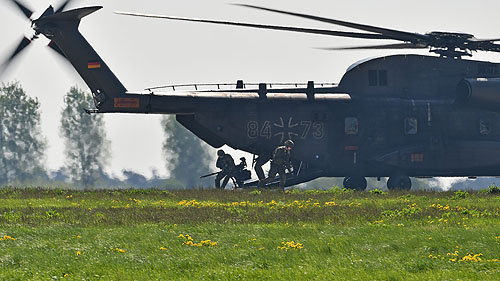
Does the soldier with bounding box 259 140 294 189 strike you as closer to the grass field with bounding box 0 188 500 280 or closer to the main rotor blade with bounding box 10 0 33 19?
the grass field with bounding box 0 188 500 280

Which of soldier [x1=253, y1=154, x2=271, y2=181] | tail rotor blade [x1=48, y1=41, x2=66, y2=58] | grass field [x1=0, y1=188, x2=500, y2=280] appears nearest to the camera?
grass field [x1=0, y1=188, x2=500, y2=280]

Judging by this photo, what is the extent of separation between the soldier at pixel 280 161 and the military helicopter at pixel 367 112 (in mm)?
1640

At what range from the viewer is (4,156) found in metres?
93.7

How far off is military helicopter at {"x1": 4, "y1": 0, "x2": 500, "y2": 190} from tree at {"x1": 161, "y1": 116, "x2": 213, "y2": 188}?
48.1 metres

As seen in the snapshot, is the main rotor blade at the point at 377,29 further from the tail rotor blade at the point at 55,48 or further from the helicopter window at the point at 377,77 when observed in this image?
the tail rotor blade at the point at 55,48

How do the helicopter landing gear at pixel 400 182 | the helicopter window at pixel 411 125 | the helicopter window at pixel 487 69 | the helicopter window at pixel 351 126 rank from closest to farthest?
the helicopter window at pixel 351 126
the helicopter window at pixel 411 125
the helicopter landing gear at pixel 400 182
the helicopter window at pixel 487 69

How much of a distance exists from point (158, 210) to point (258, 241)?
8.24 meters

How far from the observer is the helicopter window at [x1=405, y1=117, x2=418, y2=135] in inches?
1730

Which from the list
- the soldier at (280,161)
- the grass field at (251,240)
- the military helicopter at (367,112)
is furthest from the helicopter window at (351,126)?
the grass field at (251,240)

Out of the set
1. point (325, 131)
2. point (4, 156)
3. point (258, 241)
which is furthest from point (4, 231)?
point (4, 156)

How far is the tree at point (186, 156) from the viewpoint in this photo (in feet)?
306

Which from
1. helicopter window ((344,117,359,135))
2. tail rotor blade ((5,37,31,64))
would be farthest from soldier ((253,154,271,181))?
tail rotor blade ((5,37,31,64))

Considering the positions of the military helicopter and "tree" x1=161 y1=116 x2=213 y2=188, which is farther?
"tree" x1=161 y1=116 x2=213 y2=188

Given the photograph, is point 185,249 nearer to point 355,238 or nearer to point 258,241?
point 258,241
